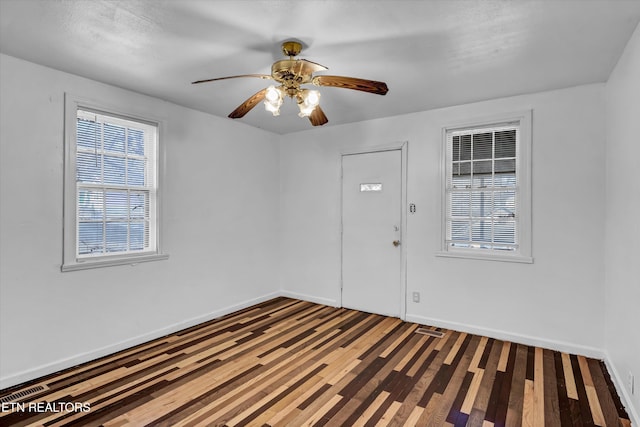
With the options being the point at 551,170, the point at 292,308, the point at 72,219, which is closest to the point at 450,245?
the point at 551,170

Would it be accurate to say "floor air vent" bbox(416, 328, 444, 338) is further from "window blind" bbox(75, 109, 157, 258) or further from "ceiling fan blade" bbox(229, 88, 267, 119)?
"window blind" bbox(75, 109, 157, 258)

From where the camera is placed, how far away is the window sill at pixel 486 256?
3.49 m

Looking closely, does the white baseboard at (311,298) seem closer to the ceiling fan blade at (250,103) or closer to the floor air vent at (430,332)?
the floor air vent at (430,332)

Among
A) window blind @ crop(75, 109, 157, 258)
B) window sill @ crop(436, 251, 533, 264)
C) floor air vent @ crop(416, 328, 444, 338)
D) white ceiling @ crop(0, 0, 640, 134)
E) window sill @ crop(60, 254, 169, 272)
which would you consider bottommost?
floor air vent @ crop(416, 328, 444, 338)

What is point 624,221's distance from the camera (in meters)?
2.52

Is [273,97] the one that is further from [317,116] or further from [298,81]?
[317,116]

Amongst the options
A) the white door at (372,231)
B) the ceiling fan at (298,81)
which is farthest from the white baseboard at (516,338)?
the ceiling fan at (298,81)

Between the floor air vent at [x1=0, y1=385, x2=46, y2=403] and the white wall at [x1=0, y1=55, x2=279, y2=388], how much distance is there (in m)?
0.16

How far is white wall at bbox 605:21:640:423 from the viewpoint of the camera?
2221mm

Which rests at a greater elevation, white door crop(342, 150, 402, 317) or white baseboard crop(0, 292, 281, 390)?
white door crop(342, 150, 402, 317)

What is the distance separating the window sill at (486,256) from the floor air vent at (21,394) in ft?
12.7

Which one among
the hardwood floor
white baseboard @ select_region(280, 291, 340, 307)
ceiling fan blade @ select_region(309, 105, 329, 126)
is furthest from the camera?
white baseboard @ select_region(280, 291, 340, 307)

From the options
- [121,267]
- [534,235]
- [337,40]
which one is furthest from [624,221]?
[121,267]

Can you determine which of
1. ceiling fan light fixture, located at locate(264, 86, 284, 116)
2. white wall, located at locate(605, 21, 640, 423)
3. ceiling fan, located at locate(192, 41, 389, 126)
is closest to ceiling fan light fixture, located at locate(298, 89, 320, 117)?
ceiling fan, located at locate(192, 41, 389, 126)
